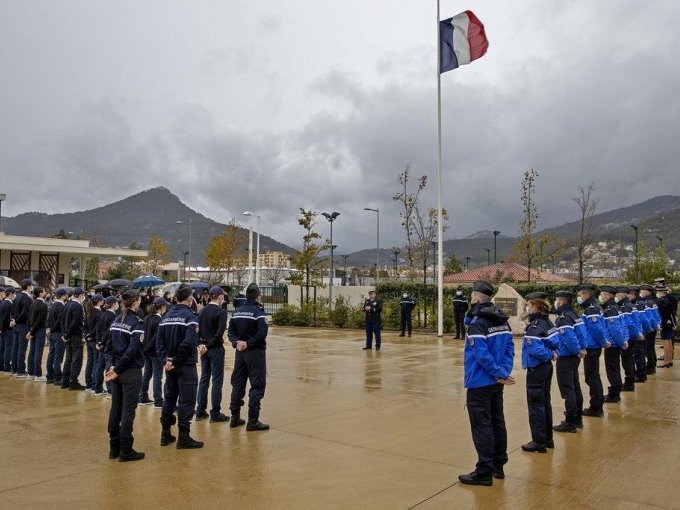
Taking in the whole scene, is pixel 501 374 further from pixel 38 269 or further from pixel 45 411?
pixel 38 269

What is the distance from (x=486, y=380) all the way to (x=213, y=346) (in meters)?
4.46

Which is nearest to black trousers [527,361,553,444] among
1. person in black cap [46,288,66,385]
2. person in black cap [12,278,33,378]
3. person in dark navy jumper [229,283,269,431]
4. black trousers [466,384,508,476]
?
black trousers [466,384,508,476]

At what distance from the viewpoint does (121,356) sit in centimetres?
682

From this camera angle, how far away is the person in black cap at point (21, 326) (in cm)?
1247

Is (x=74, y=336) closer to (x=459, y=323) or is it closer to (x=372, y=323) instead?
(x=372, y=323)

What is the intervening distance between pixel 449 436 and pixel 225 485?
123 inches

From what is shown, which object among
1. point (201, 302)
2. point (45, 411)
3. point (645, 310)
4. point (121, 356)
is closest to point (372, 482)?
point (121, 356)

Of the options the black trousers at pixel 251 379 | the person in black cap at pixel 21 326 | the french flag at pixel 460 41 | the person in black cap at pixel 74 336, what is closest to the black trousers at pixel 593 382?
the black trousers at pixel 251 379

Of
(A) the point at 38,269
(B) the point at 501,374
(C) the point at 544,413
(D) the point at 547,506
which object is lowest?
(D) the point at 547,506

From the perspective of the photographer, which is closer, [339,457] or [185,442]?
[339,457]

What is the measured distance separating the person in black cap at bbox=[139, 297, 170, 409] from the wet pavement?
14.6 inches

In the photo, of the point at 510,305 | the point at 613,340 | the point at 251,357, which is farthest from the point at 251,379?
the point at 510,305

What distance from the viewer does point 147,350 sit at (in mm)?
9000

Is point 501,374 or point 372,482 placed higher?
point 501,374
